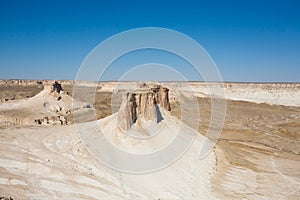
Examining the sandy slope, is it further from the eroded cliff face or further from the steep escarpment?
the steep escarpment

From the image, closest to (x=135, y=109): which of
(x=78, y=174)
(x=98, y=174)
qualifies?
(x=98, y=174)

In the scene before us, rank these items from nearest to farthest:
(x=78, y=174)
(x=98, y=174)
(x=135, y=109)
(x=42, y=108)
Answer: (x=78, y=174) → (x=98, y=174) → (x=135, y=109) → (x=42, y=108)

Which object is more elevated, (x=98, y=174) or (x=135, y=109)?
(x=135, y=109)

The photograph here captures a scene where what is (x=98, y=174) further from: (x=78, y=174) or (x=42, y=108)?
(x=42, y=108)

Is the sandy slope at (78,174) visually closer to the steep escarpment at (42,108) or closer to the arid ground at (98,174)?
the arid ground at (98,174)

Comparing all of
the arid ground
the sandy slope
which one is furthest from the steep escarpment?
the sandy slope

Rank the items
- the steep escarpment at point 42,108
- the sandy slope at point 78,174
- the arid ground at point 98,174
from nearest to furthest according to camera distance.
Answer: the sandy slope at point 78,174, the arid ground at point 98,174, the steep escarpment at point 42,108

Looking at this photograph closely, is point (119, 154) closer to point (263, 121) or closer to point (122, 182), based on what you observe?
point (122, 182)

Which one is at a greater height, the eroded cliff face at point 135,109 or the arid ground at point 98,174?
the eroded cliff face at point 135,109

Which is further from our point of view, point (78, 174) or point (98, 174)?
point (98, 174)

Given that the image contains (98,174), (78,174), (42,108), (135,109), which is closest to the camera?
(78,174)

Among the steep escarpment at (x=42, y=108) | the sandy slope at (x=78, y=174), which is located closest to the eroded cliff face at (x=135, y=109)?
the sandy slope at (x=78, y=174)

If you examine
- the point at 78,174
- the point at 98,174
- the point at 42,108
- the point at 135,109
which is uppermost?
the point at 42,108
